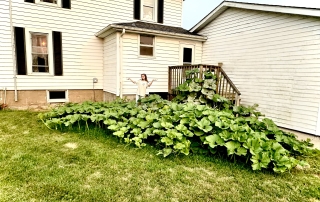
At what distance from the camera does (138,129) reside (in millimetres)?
4191

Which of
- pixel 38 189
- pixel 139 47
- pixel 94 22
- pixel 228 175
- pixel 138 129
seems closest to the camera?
pixel 38 189

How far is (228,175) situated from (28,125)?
16.9ft

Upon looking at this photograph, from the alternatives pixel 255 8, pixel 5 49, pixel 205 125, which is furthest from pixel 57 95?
pixel 255 8

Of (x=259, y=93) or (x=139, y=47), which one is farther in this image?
(x=139, y=47)

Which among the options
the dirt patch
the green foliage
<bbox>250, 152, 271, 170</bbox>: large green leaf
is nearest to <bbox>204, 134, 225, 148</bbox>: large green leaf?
the green foliage

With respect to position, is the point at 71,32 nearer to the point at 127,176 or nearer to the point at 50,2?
the point at 50,2

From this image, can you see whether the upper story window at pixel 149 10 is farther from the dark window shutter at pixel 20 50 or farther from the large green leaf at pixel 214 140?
the large green leaf at pixel 214 140

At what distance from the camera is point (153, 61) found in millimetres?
8547

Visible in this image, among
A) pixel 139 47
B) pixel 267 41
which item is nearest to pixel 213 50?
pixel 267 41

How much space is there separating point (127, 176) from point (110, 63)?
630 cm

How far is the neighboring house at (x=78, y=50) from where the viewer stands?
7.45 metres

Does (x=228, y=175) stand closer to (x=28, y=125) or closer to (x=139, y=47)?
(x=28, y=125)

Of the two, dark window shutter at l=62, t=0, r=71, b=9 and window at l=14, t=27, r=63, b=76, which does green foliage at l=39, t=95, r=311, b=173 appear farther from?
dark window shutter at l=62, t=0, r=71, b=9

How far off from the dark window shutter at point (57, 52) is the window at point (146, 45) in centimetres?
330
